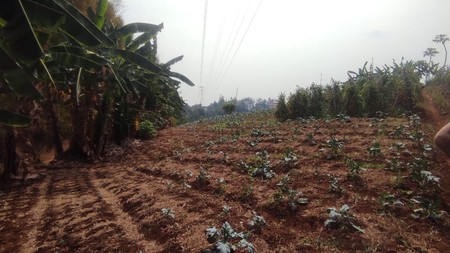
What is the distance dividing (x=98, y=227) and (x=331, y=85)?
45.5 feet

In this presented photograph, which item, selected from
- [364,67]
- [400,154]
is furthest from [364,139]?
[364,67]

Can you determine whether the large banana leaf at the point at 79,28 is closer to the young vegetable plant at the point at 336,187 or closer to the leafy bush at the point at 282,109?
the young vegetable plant at the point at 336,187

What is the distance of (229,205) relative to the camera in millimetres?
4840

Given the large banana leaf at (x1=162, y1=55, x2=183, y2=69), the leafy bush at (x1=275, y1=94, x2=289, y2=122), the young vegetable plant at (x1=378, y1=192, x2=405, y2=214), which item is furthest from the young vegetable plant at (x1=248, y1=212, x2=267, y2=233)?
the leafy bush at (x1=275, y1=94, x2=289, y2=122)

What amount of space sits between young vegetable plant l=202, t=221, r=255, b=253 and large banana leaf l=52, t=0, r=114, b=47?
10.5ft

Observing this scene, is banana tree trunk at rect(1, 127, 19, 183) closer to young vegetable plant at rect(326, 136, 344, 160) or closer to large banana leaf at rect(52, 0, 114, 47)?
Answer: large banana leaf at rect(52, 0, 114, 47)

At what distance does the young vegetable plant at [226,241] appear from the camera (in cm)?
313

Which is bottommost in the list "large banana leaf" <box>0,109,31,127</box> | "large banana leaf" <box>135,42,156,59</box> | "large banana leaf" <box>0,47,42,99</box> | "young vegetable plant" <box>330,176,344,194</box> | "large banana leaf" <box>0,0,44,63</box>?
"young vegetable plant" <box>330,176,344,194</box>

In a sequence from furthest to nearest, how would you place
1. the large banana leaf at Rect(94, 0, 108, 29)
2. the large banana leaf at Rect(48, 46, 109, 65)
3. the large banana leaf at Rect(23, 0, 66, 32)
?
the large banana leaf at Rect(94, 0, 108, 29), the large banana leaf at Rect(48, 46, 109, 65), the large banana leaf at Rect(23, 0, 66, 32)

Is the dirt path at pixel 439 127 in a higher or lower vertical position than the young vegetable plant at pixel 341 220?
higher

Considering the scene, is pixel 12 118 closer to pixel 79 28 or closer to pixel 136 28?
pixel 79 28

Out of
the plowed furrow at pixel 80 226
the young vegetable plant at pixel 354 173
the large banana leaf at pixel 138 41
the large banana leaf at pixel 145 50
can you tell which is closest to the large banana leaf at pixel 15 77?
the plowed furrow at pixel 80 226

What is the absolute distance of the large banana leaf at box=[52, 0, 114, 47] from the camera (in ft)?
14.5

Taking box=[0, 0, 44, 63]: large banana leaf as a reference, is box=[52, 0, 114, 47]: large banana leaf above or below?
above
